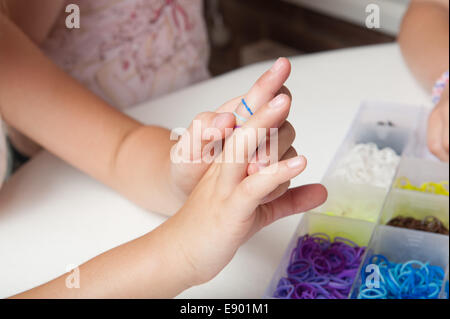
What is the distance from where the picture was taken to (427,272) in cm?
55

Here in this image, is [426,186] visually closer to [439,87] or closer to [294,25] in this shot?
[439,87]

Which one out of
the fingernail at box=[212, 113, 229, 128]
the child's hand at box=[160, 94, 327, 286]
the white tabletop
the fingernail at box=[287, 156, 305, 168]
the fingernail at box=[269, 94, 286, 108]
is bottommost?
the white tabletop

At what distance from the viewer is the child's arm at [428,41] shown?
2.46ft

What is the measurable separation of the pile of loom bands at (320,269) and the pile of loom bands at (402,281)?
0.02m

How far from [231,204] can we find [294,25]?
5.62 feet

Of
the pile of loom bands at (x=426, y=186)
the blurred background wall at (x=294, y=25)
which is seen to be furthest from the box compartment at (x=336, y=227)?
the blurred background wall at (x=294, y=25)

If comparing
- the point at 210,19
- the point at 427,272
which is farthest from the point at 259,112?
the point at 210,19

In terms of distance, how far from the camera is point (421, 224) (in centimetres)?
63

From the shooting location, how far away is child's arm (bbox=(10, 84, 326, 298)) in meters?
0.32

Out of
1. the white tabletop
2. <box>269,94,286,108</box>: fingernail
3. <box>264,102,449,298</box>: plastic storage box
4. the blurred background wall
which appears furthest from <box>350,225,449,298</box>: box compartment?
the blurred background wall

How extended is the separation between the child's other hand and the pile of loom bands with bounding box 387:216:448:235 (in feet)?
0.27

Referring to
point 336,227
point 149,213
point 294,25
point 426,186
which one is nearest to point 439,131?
point 426,186

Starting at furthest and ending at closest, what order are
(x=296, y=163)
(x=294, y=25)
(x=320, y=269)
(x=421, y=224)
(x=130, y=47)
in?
(x=294, y=25), (x=130, y=47), (x=421, y=224), (x=320, y=269), (x=296, y=163)

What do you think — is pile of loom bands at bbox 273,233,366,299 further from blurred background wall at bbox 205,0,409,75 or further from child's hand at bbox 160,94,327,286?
blurred background wall at bbox 205,0,409,75
